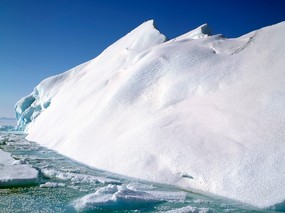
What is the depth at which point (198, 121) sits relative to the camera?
8.33 metres

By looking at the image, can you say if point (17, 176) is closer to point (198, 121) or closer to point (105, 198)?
point (105, 198)

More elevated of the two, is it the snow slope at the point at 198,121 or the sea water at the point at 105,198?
the snow slope at the point at 198,121

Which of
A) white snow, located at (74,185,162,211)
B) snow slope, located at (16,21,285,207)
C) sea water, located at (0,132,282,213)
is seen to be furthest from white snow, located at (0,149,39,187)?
snow slope, located at (16,21,285,207)

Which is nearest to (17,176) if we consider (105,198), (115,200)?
(105,198)

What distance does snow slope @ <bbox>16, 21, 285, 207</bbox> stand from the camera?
6.19 m

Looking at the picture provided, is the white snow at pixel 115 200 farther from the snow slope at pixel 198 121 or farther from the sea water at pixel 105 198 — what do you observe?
the snow slope at pixel 198 121

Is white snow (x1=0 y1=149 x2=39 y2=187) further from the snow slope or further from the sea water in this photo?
the snow slope

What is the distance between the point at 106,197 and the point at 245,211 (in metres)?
2.42

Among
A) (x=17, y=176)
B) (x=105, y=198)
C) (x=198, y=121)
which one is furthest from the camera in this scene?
(x=198, y=121)

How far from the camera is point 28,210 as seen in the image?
5.03m

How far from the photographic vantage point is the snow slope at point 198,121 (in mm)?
6190

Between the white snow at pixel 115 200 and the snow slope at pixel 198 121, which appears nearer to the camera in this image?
the white snow at pixel 115 200

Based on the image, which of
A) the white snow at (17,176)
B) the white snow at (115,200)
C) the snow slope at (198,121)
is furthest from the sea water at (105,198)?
the snow slope at (198,121)

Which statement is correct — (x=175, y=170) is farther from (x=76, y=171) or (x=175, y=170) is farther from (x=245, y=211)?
(x=76, y=171)
